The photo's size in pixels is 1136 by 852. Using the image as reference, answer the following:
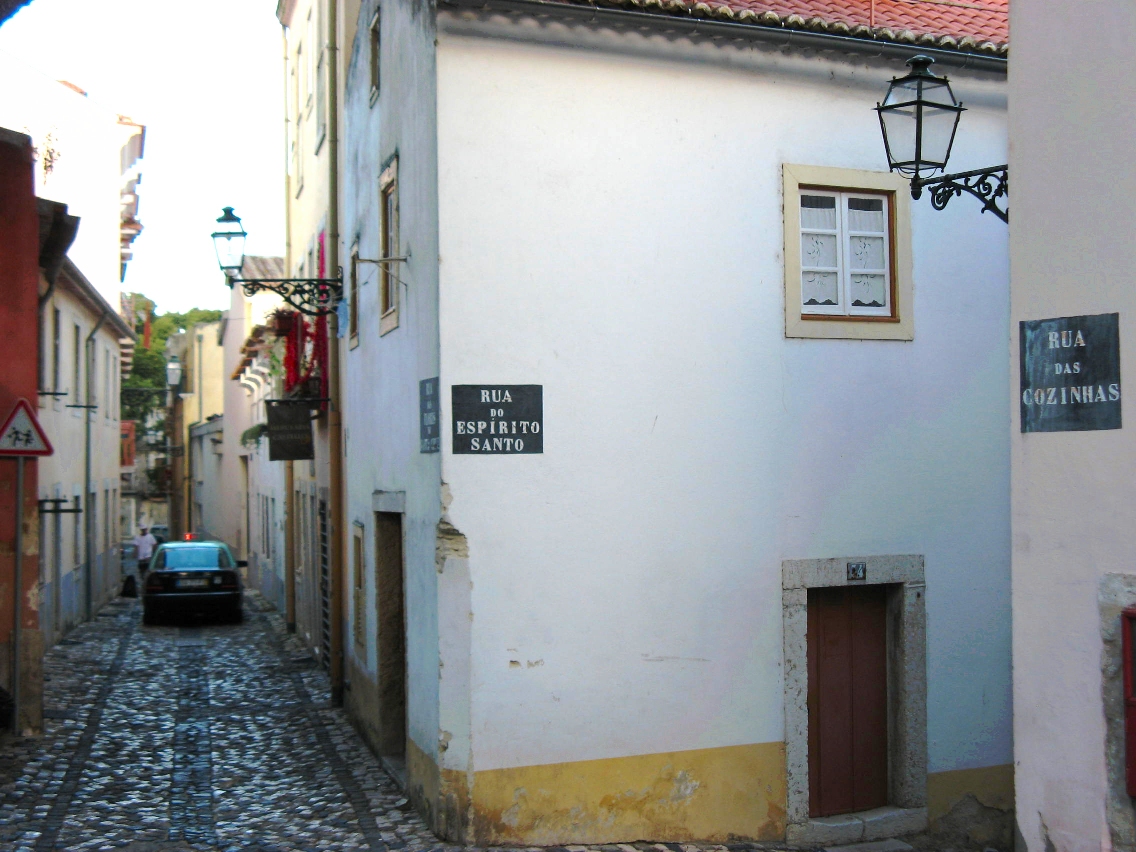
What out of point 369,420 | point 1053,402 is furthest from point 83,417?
point 1053,402

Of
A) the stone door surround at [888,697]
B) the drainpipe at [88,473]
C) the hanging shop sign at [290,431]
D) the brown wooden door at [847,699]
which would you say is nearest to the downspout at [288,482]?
the hanging shop sign at [290,431]

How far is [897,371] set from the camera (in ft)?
30.0

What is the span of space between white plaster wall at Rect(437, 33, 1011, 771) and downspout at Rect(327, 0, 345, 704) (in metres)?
5.44

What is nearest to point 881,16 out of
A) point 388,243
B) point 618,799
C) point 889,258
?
point 889,258

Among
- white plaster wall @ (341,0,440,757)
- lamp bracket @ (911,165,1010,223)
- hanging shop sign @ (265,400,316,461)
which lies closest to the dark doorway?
white plaster wall @ (341,0,440,757)

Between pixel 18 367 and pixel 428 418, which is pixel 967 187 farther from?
pixel 18 367

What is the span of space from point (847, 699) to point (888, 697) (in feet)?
1.24

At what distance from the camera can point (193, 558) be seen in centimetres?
2166

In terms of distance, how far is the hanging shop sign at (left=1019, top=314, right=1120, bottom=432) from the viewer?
4.84m

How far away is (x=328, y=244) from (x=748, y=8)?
6.57m

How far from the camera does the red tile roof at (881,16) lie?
27.6ft

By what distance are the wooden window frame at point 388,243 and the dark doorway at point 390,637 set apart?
1.82 m

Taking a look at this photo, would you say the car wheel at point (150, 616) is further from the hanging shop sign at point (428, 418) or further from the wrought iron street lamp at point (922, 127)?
the wrought iron street lamp at point (922, 127)

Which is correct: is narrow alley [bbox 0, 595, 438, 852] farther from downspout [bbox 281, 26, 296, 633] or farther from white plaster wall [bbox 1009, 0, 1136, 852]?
white plaster wall [bbox 1009, 0, 1136, 852]
